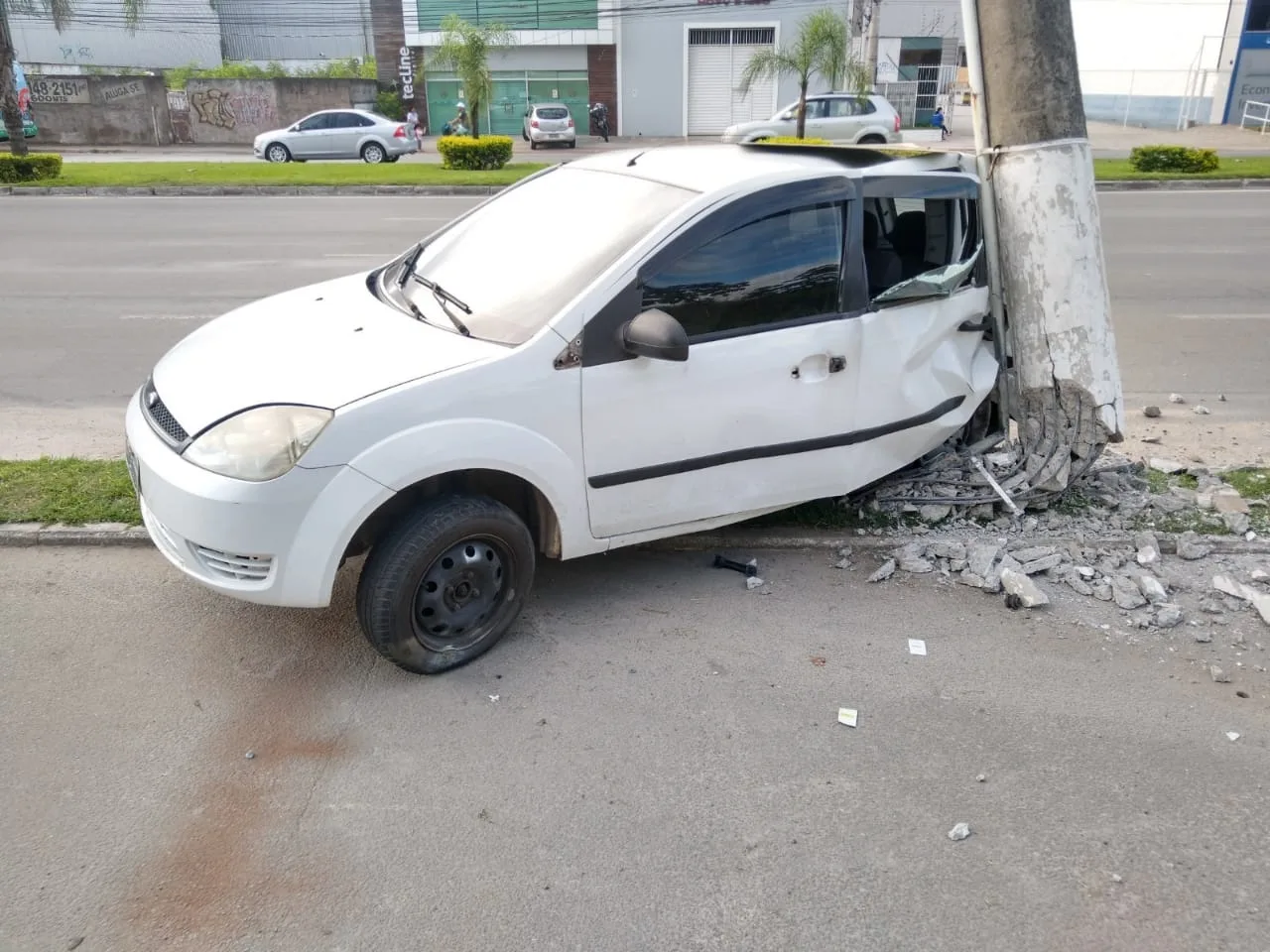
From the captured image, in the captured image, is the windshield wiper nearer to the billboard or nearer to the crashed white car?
the crashed white car

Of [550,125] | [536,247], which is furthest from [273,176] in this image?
[536,247]

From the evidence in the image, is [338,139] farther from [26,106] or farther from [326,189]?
[26,106]

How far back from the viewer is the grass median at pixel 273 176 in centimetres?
1931

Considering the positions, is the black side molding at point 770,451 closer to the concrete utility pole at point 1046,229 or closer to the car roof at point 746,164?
the concrete utility pole at point 1046,229

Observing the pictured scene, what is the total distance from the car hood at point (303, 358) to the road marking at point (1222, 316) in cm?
771

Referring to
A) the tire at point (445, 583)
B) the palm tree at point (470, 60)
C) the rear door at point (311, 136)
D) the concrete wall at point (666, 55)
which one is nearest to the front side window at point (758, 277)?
the tire at point (445, 583)

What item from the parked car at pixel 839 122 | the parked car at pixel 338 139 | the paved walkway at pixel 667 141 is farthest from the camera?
the paved walkway at pixel 667 141

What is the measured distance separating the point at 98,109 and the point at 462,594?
41.2 metres

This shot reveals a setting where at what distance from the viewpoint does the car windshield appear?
379 cm

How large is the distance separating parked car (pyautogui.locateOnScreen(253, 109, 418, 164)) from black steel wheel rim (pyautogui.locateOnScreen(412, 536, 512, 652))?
88.5 feet

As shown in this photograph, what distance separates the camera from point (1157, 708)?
3518mm

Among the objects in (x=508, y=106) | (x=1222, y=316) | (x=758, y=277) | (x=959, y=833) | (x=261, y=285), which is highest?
(x=508, y=106)

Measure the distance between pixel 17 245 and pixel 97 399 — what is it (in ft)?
25.6

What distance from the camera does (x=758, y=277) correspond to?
4.01 meters
